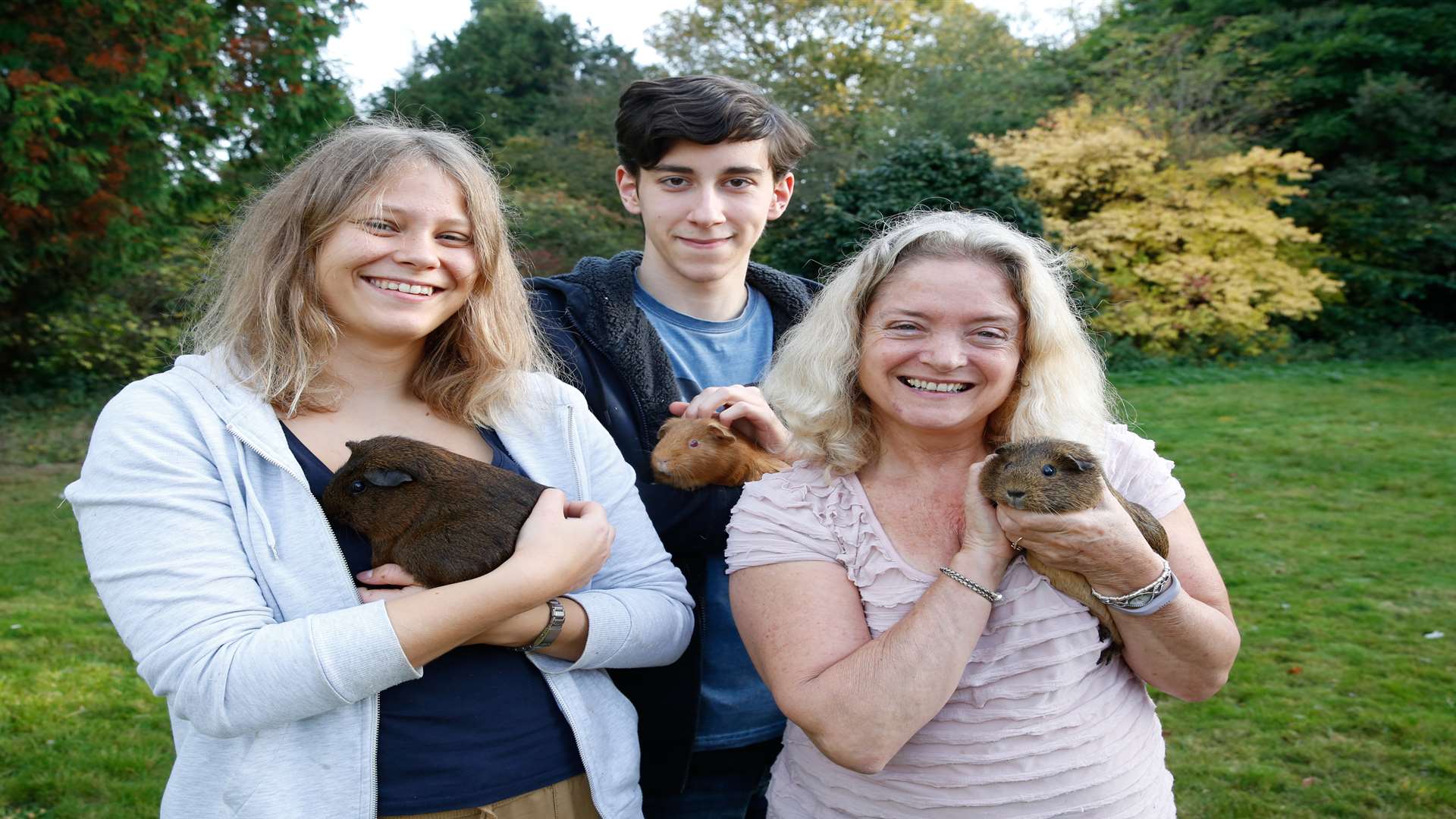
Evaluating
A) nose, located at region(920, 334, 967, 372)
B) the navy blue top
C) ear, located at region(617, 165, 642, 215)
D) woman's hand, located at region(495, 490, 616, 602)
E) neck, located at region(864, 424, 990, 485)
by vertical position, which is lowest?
the navy blue top

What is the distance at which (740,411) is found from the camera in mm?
3076

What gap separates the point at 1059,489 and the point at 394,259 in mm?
1656

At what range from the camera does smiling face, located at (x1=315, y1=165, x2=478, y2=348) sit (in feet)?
7.82

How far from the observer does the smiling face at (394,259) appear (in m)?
2.38

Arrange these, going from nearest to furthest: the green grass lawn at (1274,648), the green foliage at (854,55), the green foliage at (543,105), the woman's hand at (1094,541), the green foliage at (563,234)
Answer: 1. the woman's hand at (1094,541)
2. the green grass lawn at (1274,648)
3. the green foliage at (563,234)
4. the green foliage at (543,105)
5. the green foliage at (854,55)

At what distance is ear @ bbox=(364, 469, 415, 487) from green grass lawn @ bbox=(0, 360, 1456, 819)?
1842 millimetres

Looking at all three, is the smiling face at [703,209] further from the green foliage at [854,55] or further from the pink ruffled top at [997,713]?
the green foliage at [854,55]

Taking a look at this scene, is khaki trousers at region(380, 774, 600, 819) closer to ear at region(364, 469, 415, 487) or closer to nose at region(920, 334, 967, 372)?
ear at region(364, 469, 415, 487)

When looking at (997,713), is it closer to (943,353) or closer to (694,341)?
(943,353)

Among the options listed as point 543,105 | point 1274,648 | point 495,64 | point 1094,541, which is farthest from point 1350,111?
point 495,64

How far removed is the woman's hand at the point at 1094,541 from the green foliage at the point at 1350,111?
20010 millimetres

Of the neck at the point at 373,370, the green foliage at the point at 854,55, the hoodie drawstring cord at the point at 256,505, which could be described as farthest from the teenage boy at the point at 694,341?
the green foliage at the point at 854,55

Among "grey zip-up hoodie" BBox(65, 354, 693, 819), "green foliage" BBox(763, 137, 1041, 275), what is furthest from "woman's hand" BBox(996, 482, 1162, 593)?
"green foliage" BBox(763, 137, 1041, 275)

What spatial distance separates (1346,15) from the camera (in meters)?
22.6
